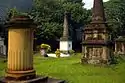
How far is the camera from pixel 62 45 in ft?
104

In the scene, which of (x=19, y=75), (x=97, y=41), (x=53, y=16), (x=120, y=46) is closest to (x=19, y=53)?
(x=19, y=75)

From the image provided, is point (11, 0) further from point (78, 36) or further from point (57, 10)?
point (78, 36)

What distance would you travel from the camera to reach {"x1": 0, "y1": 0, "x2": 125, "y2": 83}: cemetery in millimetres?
4555

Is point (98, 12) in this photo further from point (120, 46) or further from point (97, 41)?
point (120, 46)

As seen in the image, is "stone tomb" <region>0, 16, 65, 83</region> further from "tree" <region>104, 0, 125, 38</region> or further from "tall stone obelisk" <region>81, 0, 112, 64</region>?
"tree" <region>104, 0, 125, 38</region>

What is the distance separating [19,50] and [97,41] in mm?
11521

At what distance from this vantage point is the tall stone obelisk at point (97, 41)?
15.5 metres

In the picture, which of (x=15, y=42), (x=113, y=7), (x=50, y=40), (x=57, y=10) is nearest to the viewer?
(x=15, y=42)

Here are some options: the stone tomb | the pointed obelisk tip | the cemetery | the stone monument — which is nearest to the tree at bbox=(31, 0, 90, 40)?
the cemetery

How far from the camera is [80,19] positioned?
1581 inches

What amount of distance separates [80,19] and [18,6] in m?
10.4

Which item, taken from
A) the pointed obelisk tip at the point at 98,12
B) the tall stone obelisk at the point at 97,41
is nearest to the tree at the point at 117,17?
the pointed obelisk tip at the point at 98,12

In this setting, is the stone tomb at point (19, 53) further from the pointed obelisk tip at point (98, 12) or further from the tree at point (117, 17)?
the tree at point (117, 17)

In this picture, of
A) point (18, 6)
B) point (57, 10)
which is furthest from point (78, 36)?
point (18, 6)
